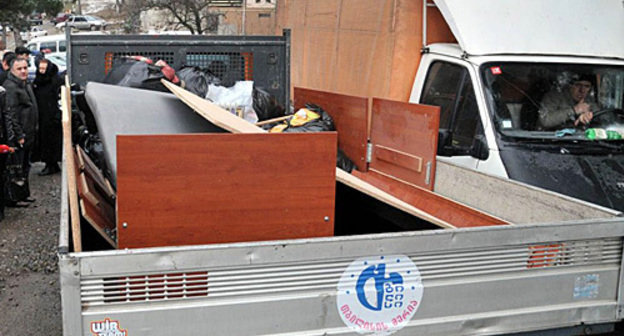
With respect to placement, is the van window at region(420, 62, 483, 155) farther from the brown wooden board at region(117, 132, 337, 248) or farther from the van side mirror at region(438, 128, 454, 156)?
the brown wooden board at region(117, 132, 337, 248)

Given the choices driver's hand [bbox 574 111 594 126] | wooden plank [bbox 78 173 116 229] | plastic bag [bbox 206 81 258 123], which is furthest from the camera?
plastic bag [bbox 206 81 258 123]

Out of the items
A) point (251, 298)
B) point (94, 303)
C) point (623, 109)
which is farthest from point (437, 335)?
point (623, 109)

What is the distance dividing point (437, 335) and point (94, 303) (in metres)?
1.36

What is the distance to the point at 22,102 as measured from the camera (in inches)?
321

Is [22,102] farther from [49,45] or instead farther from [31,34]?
[31,34]

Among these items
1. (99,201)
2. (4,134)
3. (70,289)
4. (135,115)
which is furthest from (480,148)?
(4,134)

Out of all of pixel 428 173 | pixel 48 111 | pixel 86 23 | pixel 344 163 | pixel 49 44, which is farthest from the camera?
pixel 86 23

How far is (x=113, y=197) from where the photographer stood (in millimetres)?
3811

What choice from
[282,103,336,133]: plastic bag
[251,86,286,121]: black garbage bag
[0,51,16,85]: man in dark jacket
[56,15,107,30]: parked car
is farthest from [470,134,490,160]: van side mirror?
[56,15,107,30]: parked car

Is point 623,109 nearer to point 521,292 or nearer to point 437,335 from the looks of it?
point 521,292

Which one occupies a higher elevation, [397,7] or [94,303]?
[397,7]

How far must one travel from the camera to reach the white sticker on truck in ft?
8.52

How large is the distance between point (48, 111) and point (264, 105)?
544cm

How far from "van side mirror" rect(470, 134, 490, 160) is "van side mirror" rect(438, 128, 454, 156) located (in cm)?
26
